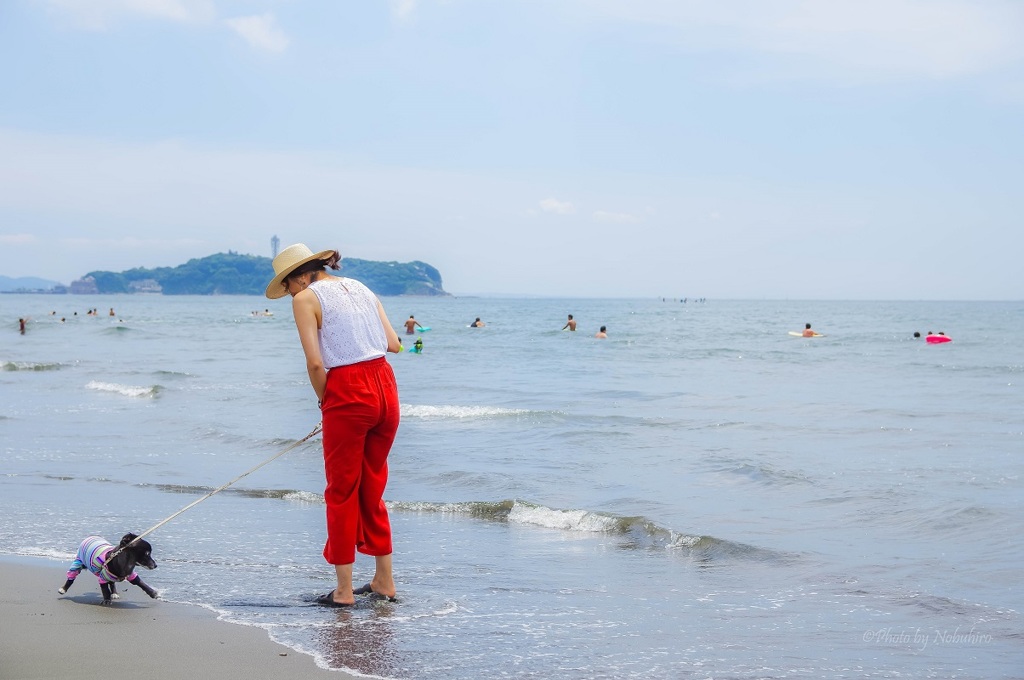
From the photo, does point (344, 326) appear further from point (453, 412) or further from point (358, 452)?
point (453, 412)

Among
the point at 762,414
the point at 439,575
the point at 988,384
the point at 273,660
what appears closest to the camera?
the point at 273,660

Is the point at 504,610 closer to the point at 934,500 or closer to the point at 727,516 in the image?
the point at 727,516

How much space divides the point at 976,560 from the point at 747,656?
9.59ft

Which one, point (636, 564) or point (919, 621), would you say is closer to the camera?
point (919, 621)

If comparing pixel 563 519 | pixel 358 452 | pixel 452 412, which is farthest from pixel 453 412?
pixel 358 452

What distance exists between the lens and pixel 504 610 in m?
5.19

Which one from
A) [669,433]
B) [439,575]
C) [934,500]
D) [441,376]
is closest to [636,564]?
[439,575]

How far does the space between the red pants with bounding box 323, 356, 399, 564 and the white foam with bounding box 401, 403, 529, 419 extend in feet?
34.7

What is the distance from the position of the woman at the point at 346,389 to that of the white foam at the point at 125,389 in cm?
1530

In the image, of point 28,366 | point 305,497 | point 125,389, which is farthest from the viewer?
point 28,366

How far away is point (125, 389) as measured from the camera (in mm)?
20156

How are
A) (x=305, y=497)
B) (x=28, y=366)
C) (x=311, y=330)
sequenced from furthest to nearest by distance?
(x=28, y=366) → (x=305, y=497) → (x=311, y=330)

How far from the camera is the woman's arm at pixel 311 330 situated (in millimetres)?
4934

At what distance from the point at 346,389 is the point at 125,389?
55.0 feet
